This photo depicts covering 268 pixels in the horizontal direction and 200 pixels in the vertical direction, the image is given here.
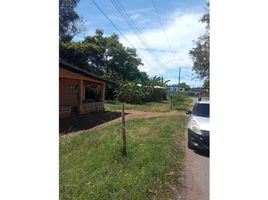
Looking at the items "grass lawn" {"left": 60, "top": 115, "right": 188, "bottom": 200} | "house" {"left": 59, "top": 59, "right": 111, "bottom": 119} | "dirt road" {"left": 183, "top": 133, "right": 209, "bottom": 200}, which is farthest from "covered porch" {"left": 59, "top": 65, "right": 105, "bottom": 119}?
"dirt road" {"left": 183, "top": 133, "right": 209, "bottom": 200}

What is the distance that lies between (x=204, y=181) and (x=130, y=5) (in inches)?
60.7

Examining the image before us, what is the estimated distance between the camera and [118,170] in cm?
299

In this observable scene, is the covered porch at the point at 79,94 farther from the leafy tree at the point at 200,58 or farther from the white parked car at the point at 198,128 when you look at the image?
the leafy tree at the point at 200,58

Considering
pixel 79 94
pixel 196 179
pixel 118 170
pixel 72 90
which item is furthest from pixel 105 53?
pixel 79 94

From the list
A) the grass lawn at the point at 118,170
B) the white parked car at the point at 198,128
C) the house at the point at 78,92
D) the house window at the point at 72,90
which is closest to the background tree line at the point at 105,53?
the house at the point at 78,92

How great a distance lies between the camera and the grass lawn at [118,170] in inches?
96.6

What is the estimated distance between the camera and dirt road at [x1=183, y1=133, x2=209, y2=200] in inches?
94.1

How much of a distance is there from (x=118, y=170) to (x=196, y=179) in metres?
0.76

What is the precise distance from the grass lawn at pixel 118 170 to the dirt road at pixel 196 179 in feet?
0.35

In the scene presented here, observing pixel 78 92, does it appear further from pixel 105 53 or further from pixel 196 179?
pixel 196 179
